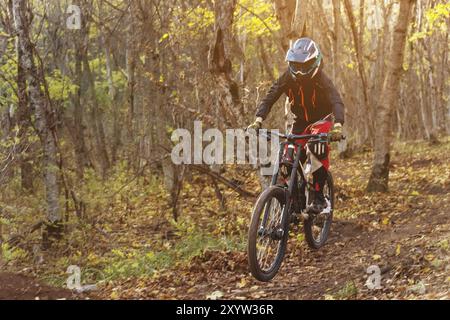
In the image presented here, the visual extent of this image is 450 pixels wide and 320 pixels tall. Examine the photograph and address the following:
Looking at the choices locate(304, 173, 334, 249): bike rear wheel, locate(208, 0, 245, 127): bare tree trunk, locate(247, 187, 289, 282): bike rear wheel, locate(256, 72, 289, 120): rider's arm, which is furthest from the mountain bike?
locate(208, 0, 245, 127): bare tree trunk

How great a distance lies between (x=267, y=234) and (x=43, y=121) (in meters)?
5.75

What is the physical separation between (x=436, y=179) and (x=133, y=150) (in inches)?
324

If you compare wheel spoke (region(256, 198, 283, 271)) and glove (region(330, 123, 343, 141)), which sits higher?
glove (region(330, 123, 343, 141))

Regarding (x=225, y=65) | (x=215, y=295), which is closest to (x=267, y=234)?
(x=215, y=295)

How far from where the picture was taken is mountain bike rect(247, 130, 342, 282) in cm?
600

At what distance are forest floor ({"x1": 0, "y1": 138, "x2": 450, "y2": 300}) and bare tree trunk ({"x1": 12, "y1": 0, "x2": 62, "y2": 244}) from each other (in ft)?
3.86

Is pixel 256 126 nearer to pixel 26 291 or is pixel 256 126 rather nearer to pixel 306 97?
pixel 306 97

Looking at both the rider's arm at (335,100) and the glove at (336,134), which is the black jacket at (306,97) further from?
the glove at (336,134)

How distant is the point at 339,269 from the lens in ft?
22.2

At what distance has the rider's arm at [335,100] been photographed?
6586 mm

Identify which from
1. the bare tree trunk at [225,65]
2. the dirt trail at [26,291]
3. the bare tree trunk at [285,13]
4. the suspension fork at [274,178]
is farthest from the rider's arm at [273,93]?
the bare tree trunk at [285,13]

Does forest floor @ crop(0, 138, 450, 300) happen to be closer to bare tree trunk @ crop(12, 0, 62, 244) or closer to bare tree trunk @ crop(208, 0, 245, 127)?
bare tree trunk @ crop(12, 0, 62, 244)

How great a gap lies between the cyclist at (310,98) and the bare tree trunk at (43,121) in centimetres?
481
